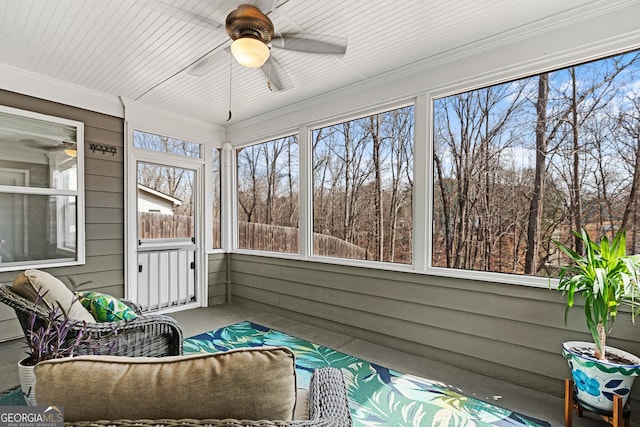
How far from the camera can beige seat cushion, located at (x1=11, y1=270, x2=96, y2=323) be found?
1.88 m

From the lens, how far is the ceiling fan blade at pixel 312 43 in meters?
2.13

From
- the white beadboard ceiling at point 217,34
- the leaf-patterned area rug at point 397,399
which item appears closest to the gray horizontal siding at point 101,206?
the white beadboard ceiling at point 217,34

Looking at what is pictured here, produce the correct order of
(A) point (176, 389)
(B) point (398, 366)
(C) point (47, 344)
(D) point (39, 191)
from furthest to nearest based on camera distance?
(D) point (39, 191) < (B) point (398, 366) < (C) point (47, 344) < (A) point (176, 389)

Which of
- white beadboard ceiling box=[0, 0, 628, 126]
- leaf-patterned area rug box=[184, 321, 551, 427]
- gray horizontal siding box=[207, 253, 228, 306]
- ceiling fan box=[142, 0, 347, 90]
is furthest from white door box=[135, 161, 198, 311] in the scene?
ceiling fan box=[142, 0, 347, 90]

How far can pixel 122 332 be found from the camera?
2.03 meters

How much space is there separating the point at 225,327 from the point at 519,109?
12.3 feet

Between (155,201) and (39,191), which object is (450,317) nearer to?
(155,201)

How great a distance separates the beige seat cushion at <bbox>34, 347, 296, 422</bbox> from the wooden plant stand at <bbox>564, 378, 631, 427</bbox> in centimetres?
206

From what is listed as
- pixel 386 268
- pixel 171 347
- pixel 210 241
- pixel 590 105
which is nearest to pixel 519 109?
pixel 590 105

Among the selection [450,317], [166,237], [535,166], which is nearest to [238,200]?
[166,237]

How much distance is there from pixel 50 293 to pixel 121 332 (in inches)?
18.3

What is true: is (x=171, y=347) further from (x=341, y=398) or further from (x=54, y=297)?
(x=341, y=398)

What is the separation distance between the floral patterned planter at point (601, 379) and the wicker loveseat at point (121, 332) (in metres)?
2.67

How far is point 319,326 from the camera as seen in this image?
382 cm
